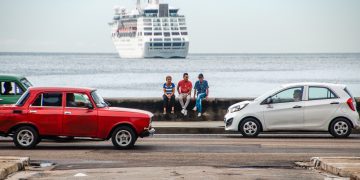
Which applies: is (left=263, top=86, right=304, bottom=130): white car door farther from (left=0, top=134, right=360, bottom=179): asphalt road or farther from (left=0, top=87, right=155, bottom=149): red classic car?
(left=0, top=87, right=155, bottom=149): red classic car

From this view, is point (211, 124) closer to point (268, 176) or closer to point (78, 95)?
point (78, 95)

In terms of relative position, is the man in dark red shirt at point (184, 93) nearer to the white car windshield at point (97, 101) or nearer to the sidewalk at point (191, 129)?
the sidewalk at point (191, 129)

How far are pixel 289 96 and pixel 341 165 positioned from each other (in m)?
7.97

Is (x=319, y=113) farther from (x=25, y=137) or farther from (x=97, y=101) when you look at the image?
(x=25, y=137)

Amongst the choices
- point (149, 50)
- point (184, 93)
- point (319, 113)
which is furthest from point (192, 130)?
point (149, 50)

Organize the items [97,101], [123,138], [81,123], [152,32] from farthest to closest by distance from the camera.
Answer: [152,32]
[97,101]
[123,138]
[81,123]

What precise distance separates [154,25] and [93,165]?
164616mm

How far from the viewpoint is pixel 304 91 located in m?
22.3

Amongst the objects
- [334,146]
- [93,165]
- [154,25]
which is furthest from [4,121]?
[154,25]

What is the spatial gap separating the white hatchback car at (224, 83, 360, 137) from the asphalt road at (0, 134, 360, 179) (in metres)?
0.29

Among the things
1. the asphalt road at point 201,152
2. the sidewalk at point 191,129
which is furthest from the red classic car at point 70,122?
the sidewalk at point 191,129

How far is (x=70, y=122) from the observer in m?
18.7

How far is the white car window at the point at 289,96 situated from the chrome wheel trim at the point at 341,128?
1074 millimetres

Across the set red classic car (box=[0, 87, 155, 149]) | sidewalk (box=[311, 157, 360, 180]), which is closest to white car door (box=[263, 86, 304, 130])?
red classic car (box=[0, 87, 155, 149])
